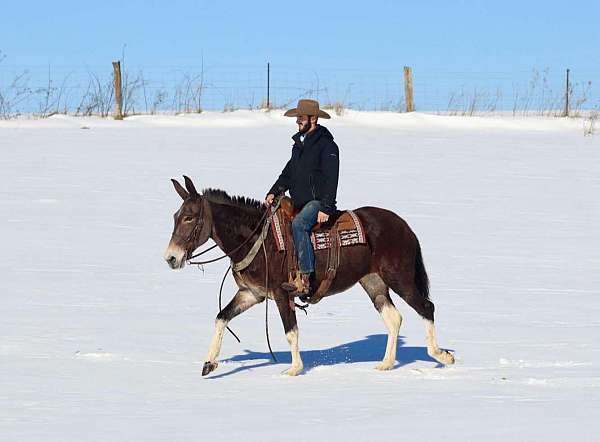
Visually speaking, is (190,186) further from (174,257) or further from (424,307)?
(424,307)

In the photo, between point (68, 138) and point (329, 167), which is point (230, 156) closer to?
point (68, 138)

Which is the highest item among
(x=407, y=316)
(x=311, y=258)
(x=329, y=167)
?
(x=329, y=167)

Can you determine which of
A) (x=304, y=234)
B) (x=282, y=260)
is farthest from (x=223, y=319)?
(x=304, y=234)

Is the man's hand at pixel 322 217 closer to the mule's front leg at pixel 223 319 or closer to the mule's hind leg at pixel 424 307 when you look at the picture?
the mule's front leg at pixel 223 319

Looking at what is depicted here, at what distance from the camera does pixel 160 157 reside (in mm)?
24703

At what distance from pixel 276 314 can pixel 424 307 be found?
2836 millimetres

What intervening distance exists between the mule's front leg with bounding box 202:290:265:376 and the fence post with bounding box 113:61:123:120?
70.9ft

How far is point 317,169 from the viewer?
31.6 feet

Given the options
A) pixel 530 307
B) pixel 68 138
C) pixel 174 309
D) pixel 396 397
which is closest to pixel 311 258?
pixel 396 397

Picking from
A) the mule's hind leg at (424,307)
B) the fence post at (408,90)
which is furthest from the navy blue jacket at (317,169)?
the fence post at (408,90)

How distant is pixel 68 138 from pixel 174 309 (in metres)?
15.1

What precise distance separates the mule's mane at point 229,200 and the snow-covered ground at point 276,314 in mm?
1381

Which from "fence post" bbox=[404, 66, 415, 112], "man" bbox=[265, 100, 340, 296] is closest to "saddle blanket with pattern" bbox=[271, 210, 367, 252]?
"man" bbox=[265, 100, 340, 296]

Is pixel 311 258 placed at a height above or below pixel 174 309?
above
